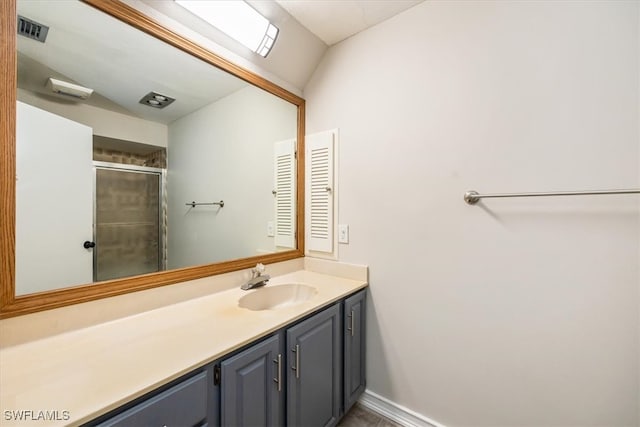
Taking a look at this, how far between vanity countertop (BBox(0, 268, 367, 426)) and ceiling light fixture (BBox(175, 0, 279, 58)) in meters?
1.44

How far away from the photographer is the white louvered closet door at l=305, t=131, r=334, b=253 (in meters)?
1.80

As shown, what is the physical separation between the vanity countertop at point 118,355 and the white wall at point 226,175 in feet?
1.26

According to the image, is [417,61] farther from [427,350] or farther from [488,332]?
[427,350]

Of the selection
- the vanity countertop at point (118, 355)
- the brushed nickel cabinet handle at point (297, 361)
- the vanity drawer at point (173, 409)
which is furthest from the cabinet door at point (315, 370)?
the vanity drawer at point (173, 409)

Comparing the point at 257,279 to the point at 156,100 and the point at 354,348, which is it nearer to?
the point at 354,348

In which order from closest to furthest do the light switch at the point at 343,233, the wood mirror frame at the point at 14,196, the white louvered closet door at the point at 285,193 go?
the wood mirror frame at the point at 14,196 < the light switch at the point at 343,233 < the white louvered closet door at the point at 285,193

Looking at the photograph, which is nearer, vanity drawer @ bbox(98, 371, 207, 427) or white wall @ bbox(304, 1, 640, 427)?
vanity drawer @ bbox(98, 371, 207, 427)

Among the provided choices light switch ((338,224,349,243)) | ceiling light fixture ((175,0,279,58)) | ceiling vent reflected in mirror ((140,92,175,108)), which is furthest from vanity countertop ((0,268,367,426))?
ceiling light fixture ((175,0,279,58))

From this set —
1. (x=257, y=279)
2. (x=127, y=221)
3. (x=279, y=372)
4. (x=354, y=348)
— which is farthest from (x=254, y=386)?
(x=127, y=221)

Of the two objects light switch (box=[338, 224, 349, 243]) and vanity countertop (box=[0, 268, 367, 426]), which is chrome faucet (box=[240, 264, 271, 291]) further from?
light switch (box=[338, 224, 349, 243])

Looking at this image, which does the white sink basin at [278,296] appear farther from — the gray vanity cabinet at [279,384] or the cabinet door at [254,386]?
the cabinet door at [254,386]

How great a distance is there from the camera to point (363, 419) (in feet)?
5.10

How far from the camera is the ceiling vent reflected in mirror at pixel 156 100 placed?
1.31 meters

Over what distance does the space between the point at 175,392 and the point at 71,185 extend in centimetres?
91
